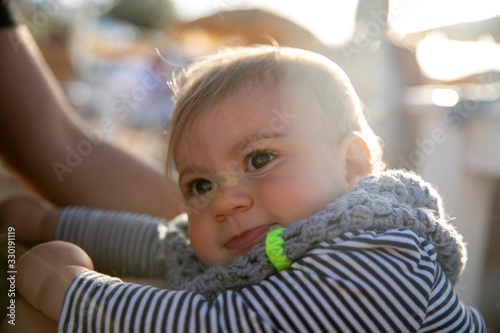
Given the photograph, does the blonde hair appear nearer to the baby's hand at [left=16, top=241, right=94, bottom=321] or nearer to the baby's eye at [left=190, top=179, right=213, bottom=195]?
the baby's eye at [left=190, top=179, right=213, bottom=195]

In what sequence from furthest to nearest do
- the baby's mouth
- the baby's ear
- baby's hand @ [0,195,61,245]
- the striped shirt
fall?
baby's hand @ [0,195,61,245] < the baby's ear < the baby's mouth < the striped shirt

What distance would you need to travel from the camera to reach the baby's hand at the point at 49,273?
736mm

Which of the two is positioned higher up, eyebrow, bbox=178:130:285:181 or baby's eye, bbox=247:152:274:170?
eyebrow, bbox=178:130:285:181

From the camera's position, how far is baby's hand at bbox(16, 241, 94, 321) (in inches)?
29.0

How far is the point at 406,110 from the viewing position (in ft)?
8.26

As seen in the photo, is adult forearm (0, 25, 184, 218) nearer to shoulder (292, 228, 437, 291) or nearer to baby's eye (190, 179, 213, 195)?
baby's eye (190, 179, 213, 195)

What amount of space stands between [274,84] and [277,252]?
40 centimetres

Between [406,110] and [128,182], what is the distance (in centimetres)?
170

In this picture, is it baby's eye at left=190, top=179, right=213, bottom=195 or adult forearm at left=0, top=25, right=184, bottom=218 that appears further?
adult forearm at left=0, top=25, right=184, bottom=218

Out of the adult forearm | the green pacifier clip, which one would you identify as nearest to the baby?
the green pacifier clip

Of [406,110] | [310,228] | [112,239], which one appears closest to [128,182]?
[112,239]

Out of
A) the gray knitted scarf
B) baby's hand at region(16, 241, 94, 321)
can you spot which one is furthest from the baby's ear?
baby's hand at region(16, 241, 94, 321)

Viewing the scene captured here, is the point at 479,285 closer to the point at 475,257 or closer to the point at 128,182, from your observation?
the point at 475,257

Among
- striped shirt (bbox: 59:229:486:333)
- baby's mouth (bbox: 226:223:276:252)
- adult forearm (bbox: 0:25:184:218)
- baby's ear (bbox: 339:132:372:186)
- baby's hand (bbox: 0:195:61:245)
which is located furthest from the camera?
adult forearm (bbox: 0:25:184:218)
